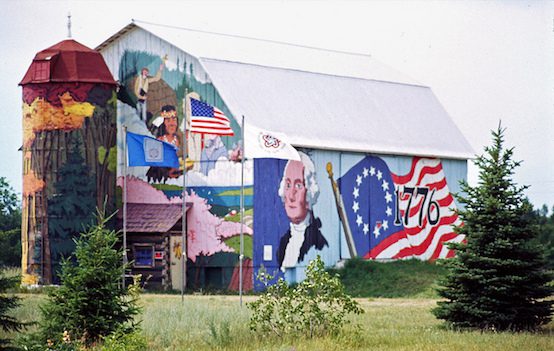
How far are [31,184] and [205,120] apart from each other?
10007 mm

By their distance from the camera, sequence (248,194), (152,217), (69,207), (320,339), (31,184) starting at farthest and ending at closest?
(152,217) < (31,184) < (69,207) < (248,194) < (320,339)

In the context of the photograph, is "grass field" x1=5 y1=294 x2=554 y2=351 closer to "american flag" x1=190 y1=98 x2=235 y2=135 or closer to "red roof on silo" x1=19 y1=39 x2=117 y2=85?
"american flag" x1=190 y1=98 x2=235 y2=135

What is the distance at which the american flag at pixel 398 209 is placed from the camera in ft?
155

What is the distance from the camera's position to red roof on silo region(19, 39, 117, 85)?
43.7 m

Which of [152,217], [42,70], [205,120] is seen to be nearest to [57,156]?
[42,70]

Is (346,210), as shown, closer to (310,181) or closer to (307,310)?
(310,181)

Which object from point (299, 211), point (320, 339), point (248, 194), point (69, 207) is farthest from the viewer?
point (299, 211)

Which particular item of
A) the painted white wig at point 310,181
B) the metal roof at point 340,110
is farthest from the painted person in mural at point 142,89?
the painted white wig at point 310,181

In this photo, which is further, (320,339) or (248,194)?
(248,194)

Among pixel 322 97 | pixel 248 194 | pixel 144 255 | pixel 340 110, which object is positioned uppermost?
pixel 322 97

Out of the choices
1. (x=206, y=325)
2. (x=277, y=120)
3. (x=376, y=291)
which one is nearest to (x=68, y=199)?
(x=277, y=120)

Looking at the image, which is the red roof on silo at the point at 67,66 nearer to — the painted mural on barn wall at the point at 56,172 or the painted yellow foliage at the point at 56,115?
the painted mural on barn wall at the point at 56,172

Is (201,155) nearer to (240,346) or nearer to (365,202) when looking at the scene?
(365,202)

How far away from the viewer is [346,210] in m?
46.5
